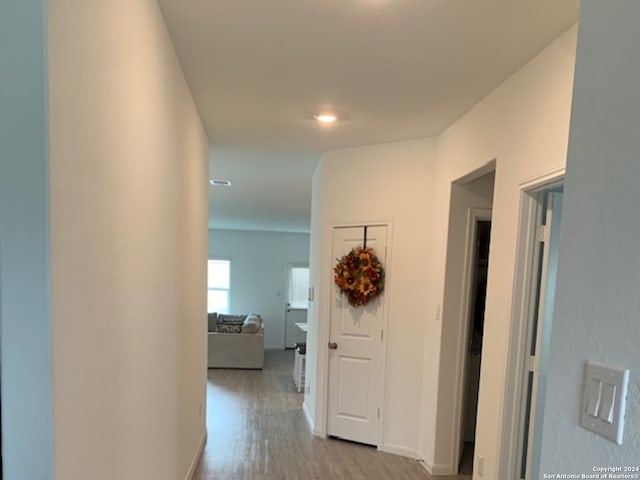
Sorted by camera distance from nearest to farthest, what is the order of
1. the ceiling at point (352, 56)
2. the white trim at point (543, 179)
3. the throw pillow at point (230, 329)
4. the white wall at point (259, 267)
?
the ceiling at point (352, 56), the white trim at point (543, 179), the throw pillow at point (230, 329), the white wall at point (259, 267)

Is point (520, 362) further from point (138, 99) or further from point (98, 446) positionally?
point (138, 99)

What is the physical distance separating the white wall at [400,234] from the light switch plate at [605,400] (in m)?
2.51

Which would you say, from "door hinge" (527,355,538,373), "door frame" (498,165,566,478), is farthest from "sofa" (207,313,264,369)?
"door hinge" (527,355,538,373)

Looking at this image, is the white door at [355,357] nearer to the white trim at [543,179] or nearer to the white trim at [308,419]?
the white trim at [308,419]

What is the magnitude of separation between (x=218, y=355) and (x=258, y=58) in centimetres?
568

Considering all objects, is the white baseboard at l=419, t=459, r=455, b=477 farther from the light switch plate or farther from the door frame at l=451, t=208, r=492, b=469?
A: the light switch plate

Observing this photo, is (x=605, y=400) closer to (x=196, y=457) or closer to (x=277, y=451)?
(x=196, y=457)

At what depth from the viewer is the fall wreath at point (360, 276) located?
3.40 m

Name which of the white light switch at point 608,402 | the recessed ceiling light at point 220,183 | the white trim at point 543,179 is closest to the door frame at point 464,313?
the white trim at point 543,179

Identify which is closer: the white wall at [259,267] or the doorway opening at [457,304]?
the doorway opening at [457,304]

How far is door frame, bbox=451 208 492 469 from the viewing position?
3.02 m

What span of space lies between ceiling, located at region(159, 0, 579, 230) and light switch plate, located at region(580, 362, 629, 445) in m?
1.34

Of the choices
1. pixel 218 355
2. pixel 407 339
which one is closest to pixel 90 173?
pixel 407 339

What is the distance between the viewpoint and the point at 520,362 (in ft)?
6.90
